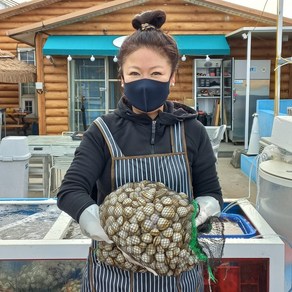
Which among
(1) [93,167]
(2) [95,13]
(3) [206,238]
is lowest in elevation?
(3) [206,238]

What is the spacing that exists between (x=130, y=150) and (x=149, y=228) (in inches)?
12.4

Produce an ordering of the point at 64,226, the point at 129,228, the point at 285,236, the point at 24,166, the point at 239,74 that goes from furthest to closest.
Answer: the point at 239,74 < the point at 24,166 < the point at 285,236 < the point at 64,226 < the point at 129,228

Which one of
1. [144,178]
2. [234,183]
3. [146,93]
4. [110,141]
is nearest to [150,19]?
[146,93]

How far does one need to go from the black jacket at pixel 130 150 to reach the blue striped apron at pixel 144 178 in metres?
0.02

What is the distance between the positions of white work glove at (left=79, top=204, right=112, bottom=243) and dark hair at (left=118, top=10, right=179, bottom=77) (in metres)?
0.53

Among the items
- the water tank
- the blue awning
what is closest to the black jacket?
the water tank

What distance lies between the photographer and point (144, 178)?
1.48 meters

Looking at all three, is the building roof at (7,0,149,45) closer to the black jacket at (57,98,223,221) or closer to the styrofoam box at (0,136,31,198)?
the styrofoam box at (0,136,31,198)

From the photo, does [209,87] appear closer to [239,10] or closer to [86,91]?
[239,10]

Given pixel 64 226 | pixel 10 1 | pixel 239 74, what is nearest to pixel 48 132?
pixel 239 74

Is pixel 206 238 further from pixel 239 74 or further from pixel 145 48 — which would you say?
pixel 239 74

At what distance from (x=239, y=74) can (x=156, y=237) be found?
908 centimetres

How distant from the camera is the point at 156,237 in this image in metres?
1.30

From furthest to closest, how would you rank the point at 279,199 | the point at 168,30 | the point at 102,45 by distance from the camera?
the point at 168,30, the point at 102,45, the point at 279,199
